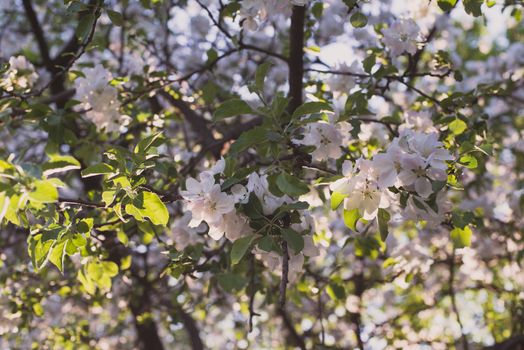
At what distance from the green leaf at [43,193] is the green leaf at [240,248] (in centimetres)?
45

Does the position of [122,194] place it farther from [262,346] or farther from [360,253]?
[262,346]

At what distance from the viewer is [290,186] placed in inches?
53.6

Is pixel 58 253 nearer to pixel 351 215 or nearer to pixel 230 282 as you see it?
pixel 230 282

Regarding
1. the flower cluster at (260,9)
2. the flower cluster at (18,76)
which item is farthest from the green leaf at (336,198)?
the flower cluster at (18,76)

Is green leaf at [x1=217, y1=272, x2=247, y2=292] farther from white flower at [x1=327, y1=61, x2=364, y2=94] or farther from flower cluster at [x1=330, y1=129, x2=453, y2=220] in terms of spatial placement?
white flower at [x1=327, y1=61, x2=364, y2=94]

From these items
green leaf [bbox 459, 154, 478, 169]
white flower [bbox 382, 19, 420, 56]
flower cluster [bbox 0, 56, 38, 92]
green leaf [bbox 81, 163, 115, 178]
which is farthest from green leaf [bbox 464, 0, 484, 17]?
flower cluster [bbox 0, 56, 38, 92]

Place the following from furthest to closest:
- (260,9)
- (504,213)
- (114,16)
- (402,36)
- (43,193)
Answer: (504,213) → (402,36) → (260,9) → (114,16) → (43,193)

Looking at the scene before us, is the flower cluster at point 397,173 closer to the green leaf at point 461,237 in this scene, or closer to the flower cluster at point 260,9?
the green leaf at point 461,237

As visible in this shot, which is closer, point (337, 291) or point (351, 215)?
point (351, 215)

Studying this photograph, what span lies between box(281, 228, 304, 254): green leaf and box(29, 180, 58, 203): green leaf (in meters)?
0.55

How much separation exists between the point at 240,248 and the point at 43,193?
48cm

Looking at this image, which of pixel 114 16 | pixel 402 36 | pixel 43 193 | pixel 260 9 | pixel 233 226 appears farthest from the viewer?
pixel 402 36

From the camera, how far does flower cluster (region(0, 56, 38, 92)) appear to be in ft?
7.63

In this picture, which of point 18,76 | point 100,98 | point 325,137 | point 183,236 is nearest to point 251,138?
point 325,137
